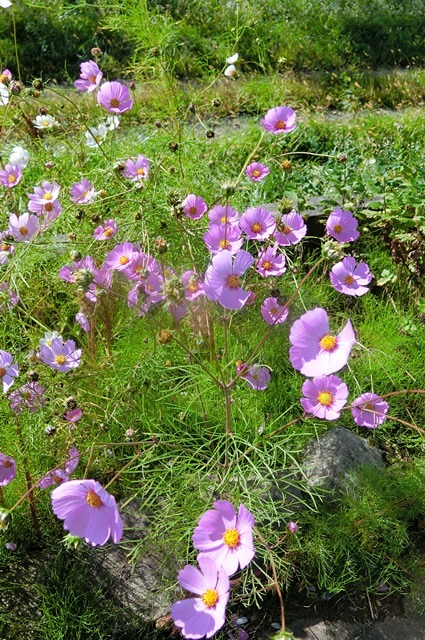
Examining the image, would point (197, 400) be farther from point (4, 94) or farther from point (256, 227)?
point (4, 94)

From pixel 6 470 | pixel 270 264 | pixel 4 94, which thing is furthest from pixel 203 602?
pixel 4 94

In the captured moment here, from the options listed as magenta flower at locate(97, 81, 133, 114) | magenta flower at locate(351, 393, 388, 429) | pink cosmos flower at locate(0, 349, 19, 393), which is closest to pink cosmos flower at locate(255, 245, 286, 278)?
magenta flower at locate(351, 393, 388, 429)

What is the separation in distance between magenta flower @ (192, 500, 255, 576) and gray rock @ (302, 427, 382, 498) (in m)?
0.50

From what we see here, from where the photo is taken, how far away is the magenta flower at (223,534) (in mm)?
1078

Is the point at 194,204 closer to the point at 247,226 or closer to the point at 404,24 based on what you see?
the point at 247,226

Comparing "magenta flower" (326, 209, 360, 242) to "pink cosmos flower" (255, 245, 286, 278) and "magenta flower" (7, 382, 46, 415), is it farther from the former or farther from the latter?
"magenta flower" (7, 382, 46, 415)

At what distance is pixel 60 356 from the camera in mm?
1508

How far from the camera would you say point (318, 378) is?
1267 millimetres

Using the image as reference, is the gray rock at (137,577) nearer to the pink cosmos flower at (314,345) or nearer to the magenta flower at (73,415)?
the magenta flower at (73,415)

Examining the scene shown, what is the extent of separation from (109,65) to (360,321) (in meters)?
2.85

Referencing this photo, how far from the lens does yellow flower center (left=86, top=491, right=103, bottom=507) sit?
1031 mm

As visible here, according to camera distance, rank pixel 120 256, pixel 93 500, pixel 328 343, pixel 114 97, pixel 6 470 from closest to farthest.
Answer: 1. pixel 93 500
2. pixel 328 343
3. pixel 6 470
4. pixel 120 256
5. pixel 114 97

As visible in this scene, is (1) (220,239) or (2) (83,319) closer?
(1) (220,239)

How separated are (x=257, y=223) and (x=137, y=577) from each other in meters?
0.87
